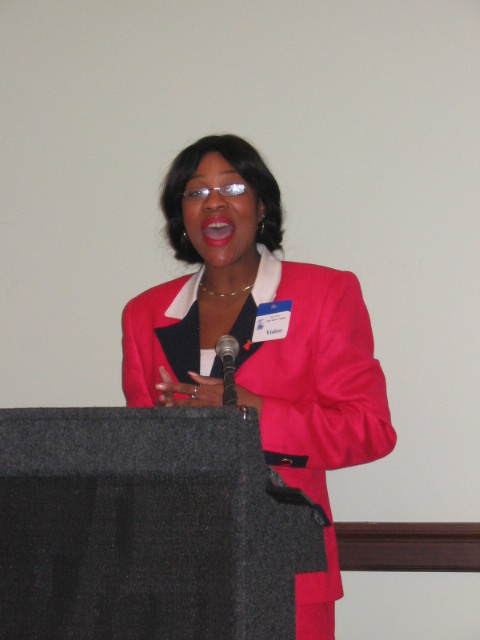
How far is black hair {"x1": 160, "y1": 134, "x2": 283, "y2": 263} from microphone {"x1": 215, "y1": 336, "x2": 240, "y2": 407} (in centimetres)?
74

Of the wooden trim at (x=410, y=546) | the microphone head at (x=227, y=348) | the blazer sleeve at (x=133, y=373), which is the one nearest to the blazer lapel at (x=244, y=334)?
the blazer sleeve at (x=133, y=373)

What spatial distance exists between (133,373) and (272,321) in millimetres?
423

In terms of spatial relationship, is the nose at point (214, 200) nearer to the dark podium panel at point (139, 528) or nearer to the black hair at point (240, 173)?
the black hair at point (240, 173)

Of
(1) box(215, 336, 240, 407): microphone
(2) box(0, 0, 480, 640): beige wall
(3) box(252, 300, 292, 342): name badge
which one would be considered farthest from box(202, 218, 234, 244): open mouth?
(1) box(215, 336, 240, 407): microphone

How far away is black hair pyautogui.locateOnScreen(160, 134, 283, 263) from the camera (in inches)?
78.3

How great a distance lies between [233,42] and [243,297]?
1.00 m

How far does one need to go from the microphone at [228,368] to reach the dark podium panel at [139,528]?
136 mm

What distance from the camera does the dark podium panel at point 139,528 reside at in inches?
33.8

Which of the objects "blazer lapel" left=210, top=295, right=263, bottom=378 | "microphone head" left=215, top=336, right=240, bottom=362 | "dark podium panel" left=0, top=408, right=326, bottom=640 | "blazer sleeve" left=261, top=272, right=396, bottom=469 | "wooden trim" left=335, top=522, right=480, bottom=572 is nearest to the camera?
"dark podium panel" left=0, top=408, right=326, bottom=640

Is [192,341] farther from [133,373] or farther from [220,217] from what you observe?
[220,217]

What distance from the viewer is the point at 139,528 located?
0.89 metres

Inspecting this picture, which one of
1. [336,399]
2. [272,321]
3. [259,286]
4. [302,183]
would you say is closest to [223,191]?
[259,286]

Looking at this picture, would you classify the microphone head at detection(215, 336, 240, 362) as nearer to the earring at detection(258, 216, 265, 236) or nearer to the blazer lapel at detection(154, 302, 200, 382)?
the blazer lapel at detection(154, 302, 200, 382)

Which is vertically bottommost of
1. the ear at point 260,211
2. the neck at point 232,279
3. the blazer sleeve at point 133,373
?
the blazer sleeve at point 133,373
